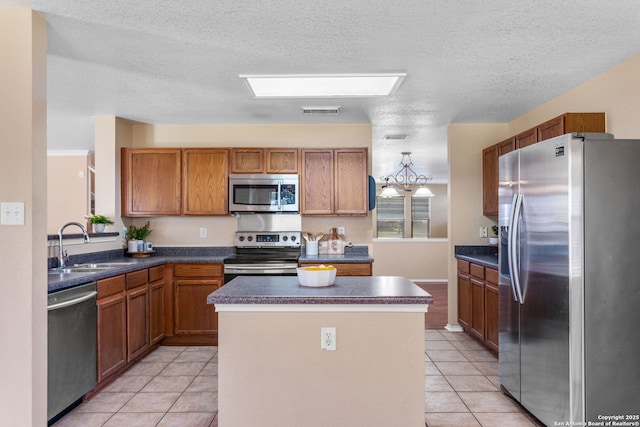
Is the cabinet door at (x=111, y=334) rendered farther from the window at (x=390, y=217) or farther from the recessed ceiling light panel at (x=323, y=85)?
the window at (x=390, y=217)

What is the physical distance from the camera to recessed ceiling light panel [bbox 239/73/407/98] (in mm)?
2576

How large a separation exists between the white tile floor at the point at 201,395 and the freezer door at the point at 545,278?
0.32 meters

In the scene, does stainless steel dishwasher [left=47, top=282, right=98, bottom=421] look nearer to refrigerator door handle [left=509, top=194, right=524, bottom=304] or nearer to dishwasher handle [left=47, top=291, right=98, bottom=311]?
dishwasher handle [left=47, top=291, right=98, bottom=311]

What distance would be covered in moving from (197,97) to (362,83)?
1.59m

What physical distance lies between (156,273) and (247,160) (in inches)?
58.2

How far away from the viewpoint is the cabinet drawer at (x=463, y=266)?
13.7 ft

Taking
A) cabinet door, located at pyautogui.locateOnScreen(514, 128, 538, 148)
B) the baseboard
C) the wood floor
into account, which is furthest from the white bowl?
the baseboard

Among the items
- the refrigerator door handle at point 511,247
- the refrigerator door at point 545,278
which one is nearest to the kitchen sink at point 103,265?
the refrigerator door handle at point 511,247

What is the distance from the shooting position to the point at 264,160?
4.27 metres

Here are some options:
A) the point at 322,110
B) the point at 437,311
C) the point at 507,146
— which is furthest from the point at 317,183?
the point at 437,311

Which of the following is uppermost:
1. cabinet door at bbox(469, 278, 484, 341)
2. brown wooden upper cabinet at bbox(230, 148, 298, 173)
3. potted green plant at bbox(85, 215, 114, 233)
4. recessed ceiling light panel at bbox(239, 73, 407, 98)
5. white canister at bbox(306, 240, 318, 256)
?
recessed ceiling light panel at bbox(239, 73, 407, 98)

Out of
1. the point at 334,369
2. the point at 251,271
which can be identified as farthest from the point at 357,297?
the point at 251,271

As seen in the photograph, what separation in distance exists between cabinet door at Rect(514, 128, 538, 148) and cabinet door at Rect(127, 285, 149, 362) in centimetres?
365

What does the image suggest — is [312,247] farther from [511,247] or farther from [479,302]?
[511,247]
